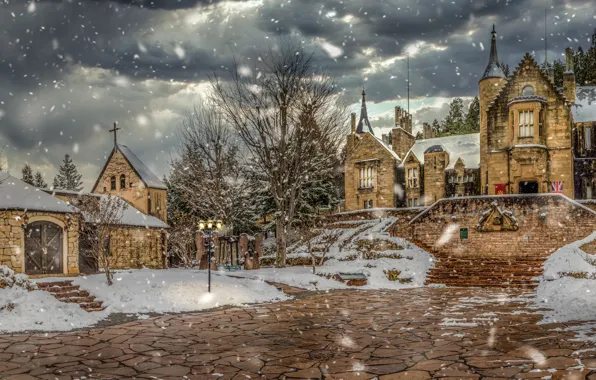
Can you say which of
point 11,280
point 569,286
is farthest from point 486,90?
point 11,280

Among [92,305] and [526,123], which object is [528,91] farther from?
[92,305]

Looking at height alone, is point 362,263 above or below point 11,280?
below

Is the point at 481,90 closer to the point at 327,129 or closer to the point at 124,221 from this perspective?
the point at 327,129

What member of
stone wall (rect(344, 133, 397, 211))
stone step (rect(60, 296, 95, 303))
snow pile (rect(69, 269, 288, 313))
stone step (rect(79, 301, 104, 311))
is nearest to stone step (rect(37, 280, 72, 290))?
snow pile (rect(69, 269, 288, 313))

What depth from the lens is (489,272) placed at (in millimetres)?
23422

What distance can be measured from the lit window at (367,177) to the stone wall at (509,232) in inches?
492

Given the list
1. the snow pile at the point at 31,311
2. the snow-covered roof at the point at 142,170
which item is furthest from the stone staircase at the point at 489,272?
the snow-covered roof at the point at 142,170

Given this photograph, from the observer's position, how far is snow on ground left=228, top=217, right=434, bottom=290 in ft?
69.3

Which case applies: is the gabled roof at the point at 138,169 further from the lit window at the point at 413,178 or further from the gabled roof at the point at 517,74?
the gabled roof at the point at 517,74

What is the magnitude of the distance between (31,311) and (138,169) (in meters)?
26.2

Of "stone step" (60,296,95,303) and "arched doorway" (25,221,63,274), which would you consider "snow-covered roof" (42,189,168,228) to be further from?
"stone step" (60,296,95,303)

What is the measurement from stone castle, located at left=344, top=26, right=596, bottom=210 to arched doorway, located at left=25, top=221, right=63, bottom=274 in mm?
25080

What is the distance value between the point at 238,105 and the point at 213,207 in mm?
10313

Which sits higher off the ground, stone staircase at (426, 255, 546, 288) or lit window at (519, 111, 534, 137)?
lit window at (519, 111, 534, 137)
